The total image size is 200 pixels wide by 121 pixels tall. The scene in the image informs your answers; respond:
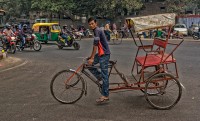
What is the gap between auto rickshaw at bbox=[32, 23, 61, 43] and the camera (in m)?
24.2

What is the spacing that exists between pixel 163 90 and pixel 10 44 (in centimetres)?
1307

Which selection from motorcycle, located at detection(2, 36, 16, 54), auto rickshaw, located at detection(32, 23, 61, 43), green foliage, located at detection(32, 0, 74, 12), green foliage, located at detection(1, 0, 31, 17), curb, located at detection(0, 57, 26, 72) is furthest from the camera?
green foliage, located at detection(1, 0, 31, 17)

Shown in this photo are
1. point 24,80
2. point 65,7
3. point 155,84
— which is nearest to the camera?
point 155,84

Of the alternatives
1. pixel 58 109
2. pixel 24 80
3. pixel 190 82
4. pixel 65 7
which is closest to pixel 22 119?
pixel 58 109

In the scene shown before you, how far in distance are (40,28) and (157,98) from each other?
19660 millimetres

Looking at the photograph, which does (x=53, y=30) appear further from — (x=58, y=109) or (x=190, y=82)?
(x=58, y=109)

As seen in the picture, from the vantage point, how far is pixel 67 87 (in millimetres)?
6199

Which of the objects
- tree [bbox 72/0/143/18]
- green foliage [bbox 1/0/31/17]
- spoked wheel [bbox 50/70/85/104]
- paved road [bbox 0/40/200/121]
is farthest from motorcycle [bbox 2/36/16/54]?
green foliage [bbox 1/0/31/17]

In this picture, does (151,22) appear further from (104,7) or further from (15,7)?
(15,7)

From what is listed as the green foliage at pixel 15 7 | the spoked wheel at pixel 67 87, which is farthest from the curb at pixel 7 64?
the green foliage at pixel 15 7

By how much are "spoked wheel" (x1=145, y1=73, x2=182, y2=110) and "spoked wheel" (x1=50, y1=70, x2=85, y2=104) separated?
4.40ft

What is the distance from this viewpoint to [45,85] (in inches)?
314

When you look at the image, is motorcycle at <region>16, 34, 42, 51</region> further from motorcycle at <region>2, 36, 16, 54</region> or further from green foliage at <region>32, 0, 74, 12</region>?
green foliage at <region>32, 0, 74, 12</region>

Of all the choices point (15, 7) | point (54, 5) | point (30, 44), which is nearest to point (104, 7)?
point (54, 5)
